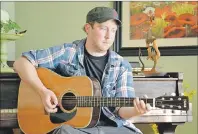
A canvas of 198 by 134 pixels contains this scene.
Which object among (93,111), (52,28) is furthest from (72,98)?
(52,28)

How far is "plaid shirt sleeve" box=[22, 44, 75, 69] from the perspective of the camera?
1.74 meters

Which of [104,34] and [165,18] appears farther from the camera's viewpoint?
[165,18]

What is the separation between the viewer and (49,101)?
1.60 metres

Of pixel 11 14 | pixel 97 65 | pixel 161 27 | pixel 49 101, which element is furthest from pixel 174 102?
pixel 11 14

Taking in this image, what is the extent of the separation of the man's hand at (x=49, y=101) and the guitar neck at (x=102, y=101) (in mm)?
53

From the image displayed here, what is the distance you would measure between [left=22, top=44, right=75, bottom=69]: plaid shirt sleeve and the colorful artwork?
83cm

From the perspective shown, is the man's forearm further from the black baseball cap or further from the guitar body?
the black baseball cap

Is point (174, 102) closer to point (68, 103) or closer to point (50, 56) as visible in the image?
point (68, 103)

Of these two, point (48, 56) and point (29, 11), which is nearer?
point (48, 56)

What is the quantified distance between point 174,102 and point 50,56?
0.65 metres

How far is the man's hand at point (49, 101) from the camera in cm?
160

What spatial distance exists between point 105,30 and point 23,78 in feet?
1.52

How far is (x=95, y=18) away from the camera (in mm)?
1682

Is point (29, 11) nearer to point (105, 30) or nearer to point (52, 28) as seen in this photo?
point (52, 28)
